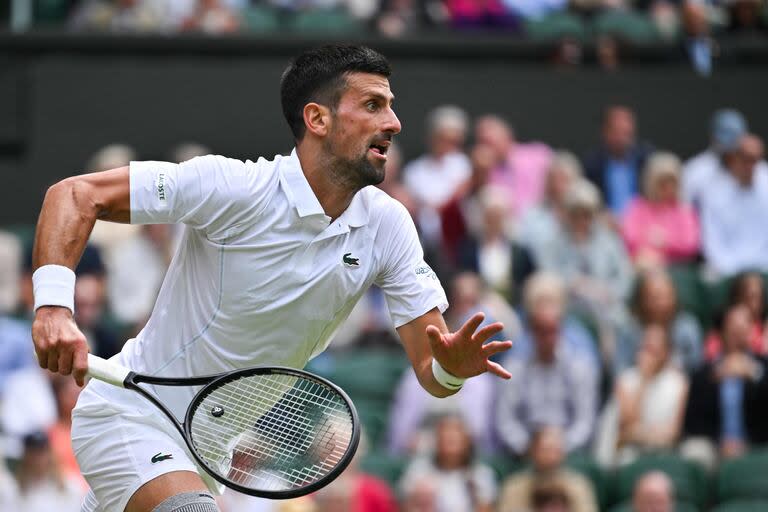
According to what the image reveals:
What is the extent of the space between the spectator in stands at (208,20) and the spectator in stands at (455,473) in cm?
460

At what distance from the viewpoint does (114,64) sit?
37.4 feet

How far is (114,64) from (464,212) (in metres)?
3.08

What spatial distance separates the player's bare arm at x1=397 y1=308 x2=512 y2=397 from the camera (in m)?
4.36

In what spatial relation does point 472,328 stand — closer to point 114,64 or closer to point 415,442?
point 415,442

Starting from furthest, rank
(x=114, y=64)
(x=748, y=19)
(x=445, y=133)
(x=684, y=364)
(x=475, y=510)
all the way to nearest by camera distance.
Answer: (x=748, y=19), (x=114, y=64), (x=445, y=133), (x=684, y=364), (x=475, y=510)

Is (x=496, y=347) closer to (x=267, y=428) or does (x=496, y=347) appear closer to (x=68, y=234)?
(x=267, y=428)

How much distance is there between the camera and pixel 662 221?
1008 centimetres

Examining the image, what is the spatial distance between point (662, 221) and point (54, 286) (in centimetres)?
646

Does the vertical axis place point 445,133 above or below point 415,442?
above

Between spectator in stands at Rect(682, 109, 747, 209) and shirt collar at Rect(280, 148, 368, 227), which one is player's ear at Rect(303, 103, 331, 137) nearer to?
shirt collar at Rect(280, 148, 368, 227)

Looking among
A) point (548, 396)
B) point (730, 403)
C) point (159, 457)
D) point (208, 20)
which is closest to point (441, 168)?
point (208, 20)

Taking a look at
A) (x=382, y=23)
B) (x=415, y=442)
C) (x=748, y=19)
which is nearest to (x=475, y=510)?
(x=415, y=442)

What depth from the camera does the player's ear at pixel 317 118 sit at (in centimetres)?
460

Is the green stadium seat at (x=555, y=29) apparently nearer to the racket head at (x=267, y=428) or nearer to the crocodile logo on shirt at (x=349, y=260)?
the crocodile logo on shirt at (x=349, y=260)
